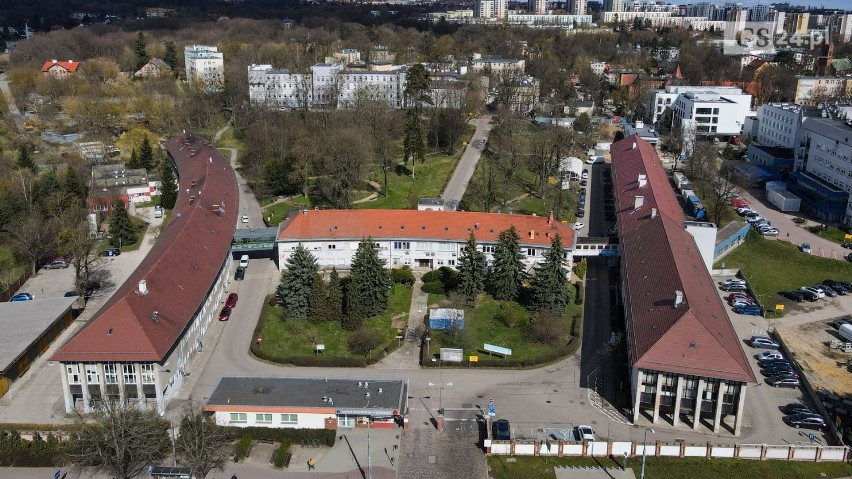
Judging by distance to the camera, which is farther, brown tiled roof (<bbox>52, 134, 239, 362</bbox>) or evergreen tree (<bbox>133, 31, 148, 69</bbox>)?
evergreen tree (<bbox>133, 31, 148, 69</bbox>)

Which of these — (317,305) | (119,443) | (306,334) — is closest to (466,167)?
(317,305)

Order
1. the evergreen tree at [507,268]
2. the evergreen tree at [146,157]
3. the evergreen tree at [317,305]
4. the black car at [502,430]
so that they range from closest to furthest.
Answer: the black car at [502,430]
the evergreen tree at [317,305]
the evergreen tree at [507,268]
the evergreen tree at [146,157]

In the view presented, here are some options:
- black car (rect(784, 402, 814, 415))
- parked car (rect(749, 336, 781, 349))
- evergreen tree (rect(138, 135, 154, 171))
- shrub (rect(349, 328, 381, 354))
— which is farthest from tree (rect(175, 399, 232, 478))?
evergreen tree (rect(138, 135, 154, 171))

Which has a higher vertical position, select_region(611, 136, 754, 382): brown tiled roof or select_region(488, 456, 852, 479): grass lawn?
select_region(611, 136, 754, 382): brown tiled roof

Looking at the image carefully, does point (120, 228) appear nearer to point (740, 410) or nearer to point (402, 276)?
point (402, 276)

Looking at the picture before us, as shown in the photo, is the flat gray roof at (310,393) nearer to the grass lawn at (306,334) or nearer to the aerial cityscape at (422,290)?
the aerial cityscape at (422,290)

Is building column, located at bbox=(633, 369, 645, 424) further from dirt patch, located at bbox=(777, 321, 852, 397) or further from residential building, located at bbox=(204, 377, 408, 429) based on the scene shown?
dirt patch, located at bbox=(777, 321, 852, 397)

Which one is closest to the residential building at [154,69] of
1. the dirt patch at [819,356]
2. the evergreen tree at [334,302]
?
the evergreen tree at [334,302]
